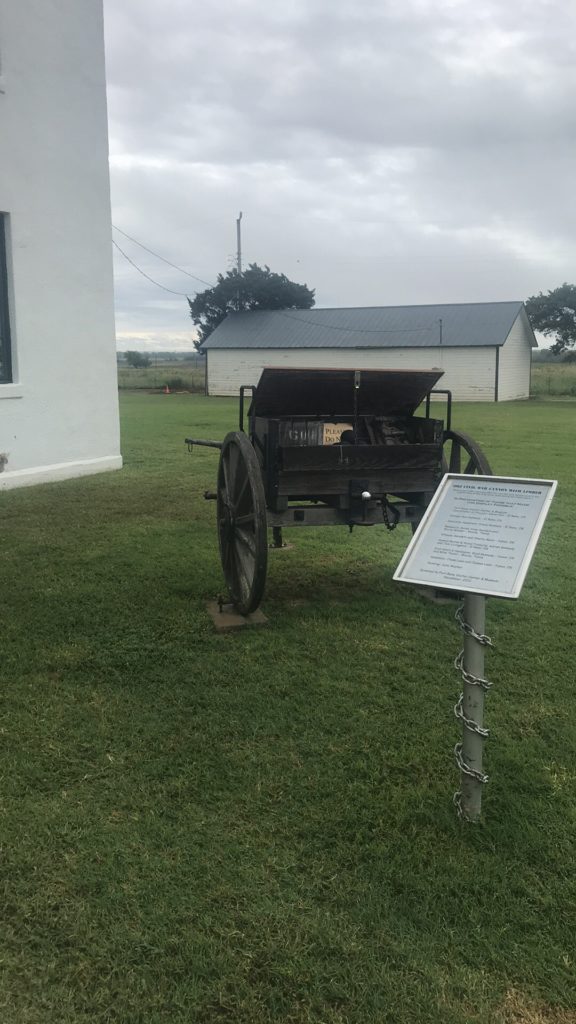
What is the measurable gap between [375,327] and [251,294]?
15276mm

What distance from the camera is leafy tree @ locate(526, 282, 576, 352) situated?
46.8 meters

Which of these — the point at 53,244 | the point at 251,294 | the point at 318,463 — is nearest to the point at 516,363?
the point at 251,294

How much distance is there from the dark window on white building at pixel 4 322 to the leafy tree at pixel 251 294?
145ft

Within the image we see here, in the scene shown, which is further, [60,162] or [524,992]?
[60,162]

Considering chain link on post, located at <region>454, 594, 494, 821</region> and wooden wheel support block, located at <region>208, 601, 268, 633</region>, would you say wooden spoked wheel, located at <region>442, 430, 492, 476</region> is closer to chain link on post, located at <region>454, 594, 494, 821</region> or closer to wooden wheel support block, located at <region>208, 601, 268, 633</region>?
wooden wheel support block, located at <region>208, 601, 268, 633</region>

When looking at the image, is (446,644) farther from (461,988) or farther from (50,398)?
(50,398)

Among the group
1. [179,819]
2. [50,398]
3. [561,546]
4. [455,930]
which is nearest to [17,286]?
[50,398]

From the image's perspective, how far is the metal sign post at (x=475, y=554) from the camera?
8.83ft

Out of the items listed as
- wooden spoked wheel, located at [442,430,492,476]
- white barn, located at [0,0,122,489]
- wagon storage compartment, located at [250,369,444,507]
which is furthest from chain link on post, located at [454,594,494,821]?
white barn, located at [0,0,122,489]

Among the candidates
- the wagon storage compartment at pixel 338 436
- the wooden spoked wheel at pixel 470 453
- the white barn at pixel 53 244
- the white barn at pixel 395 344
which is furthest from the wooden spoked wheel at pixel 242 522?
the white barn at pixel 395 344

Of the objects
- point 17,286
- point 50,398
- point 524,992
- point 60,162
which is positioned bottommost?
point 524,992

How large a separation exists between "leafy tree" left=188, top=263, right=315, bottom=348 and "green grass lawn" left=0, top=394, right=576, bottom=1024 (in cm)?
4985

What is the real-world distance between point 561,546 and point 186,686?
4.42 m

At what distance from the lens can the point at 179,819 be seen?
9.89ft
